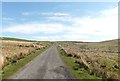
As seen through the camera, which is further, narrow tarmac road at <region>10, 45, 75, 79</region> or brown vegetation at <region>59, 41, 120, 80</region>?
brown vegetation at <region>59, 41, 120, 80</region>

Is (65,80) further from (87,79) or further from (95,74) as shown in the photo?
(95,74)

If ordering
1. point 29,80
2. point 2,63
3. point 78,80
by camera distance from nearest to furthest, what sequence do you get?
point 29,80 → point 78,80 → point 2,63

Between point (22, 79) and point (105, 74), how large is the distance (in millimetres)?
8141

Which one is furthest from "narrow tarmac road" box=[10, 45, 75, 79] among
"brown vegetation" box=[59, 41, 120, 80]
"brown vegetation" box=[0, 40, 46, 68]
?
"brown vegetation" box=[0, 40, 46, 68]

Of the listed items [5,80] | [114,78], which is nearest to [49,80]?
[5,80]

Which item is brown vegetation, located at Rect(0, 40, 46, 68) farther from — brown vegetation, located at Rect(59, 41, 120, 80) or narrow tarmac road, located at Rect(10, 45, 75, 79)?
brown vegetation, located at Rect(59, 41, 120, 80)

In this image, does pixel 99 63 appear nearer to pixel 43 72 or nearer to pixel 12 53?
pixel 43 72

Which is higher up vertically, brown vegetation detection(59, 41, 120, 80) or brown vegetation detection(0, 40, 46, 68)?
brown vegetation detection(0, 40, 46, 68)

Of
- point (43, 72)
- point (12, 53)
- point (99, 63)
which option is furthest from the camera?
point (12, 53)

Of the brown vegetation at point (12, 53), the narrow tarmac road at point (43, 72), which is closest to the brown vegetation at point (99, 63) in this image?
the narrow tarmac road at point (43, 72)

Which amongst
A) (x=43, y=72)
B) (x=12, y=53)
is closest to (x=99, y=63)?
(x=43, y=72)

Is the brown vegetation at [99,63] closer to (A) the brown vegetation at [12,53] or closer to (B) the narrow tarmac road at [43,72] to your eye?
(B) the narrow tarmac road at [43,72]

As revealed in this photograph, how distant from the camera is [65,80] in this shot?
1994 centimetres

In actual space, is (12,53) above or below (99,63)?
above
